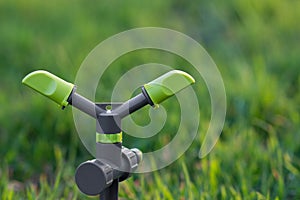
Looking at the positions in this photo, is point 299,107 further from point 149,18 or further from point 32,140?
point 149,18

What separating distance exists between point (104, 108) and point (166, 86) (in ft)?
0.63

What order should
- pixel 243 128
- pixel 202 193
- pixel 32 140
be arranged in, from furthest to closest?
pixel 32 140 → pixel 243 128 → pixel 202 193

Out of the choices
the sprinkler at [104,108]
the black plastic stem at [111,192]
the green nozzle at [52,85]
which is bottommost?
the black plastic stem at [111,192]

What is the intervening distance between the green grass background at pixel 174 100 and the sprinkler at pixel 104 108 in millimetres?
633

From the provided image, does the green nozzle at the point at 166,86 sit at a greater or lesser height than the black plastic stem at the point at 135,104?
greater

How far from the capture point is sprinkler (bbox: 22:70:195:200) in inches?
66.4

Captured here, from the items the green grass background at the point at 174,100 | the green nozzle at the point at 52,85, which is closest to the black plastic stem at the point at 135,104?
the green nozzle at the point at 52,85

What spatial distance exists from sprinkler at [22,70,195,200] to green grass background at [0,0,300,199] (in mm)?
633

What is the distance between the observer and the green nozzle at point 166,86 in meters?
1.69

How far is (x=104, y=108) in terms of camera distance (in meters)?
1.76

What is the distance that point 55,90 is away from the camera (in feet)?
5.52

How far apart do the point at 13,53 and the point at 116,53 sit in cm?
85

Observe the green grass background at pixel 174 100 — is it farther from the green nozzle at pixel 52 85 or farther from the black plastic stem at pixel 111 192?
the green nozzle at pixel 52 85

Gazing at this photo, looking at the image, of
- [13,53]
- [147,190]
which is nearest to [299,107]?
[147,190]
